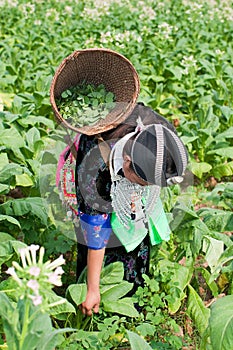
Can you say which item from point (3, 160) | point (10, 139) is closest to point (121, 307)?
point (3, 160)

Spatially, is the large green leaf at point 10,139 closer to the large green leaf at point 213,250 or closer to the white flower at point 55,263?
the large green leaf at point 213,250

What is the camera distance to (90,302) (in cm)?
298

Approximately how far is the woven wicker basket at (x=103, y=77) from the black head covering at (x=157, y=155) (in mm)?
258

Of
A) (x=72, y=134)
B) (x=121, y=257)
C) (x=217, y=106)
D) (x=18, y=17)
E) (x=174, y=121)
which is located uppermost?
(x=72, y=134)

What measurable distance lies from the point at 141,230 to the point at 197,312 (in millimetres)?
635

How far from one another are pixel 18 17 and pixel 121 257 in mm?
9416

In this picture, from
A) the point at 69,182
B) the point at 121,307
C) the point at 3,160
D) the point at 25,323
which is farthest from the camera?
the point at 3,160

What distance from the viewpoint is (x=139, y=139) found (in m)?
2.59

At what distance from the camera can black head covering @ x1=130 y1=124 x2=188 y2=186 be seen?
2.54 m

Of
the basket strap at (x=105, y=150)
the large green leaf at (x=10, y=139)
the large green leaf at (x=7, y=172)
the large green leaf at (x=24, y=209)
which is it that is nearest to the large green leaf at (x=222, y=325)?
the basket strap at (x=105, y=150)

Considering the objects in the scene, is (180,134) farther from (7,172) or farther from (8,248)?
(8,248)

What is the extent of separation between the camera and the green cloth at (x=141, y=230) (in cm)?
298

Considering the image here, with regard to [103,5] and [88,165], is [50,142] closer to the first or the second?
[88,165]

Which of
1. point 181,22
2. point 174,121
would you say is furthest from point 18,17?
point 174,121
